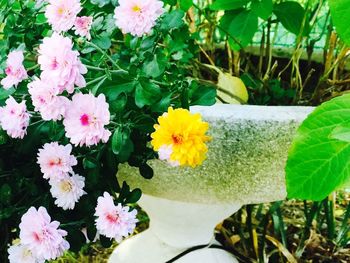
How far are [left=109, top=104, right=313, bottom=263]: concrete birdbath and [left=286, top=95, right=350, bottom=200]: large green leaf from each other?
4.3 inches

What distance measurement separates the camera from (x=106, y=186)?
0.87 metres

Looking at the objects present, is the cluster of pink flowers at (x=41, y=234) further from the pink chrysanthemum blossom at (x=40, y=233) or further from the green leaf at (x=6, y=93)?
the green leaf at (x=6, y=93)

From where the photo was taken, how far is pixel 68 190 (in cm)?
83

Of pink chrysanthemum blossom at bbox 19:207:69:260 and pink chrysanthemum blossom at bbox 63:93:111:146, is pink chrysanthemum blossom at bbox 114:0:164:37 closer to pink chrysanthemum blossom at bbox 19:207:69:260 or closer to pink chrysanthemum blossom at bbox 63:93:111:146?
pink chrysanthemum blossom at bbox 63:93:111:146

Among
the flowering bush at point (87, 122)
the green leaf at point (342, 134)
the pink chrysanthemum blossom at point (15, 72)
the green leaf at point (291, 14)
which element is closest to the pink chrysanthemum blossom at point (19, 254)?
the flowering bush at point (87, 122)

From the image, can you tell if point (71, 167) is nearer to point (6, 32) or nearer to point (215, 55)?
point (6, 32)

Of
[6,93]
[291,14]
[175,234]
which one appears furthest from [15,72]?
[291,14]

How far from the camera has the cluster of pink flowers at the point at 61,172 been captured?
79cm

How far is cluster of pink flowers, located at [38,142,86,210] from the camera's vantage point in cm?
79

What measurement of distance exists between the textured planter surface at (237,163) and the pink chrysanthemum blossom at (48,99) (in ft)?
0.61

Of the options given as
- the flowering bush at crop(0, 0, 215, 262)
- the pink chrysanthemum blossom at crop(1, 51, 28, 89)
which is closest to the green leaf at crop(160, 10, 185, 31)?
the flowering bush at crop(0, 0, 215, 262)

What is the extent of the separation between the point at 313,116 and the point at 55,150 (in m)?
0.33

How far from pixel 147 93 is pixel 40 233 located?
0.23 metres

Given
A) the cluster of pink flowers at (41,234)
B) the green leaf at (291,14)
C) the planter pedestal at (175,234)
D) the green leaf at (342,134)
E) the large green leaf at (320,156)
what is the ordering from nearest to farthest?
1. the green leaf at (342,134)
2. the large green leaf at (320,156)
3. the cluster of pink flowers at (41,234)
4. the planter pedestal at (175,234)
5. the green leaf at (291,14)
